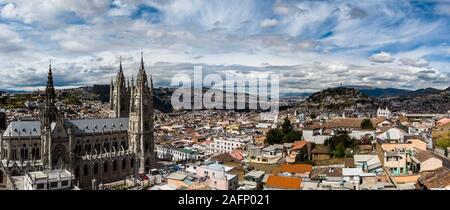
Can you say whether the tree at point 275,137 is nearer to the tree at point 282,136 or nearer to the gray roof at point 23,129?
the tree at point 282,136

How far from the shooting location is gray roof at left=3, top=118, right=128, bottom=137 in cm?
2108

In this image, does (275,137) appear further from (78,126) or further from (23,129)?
(23,129)

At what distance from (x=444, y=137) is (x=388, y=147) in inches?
346

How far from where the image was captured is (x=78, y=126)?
23.4m

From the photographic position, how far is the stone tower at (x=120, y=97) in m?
27.5

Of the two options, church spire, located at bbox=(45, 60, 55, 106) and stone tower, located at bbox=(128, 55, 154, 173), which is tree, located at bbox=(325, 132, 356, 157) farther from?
church spire, located at bbox=(45, 60, 55, 106)

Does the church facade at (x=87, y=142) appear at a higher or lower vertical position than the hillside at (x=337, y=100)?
lower

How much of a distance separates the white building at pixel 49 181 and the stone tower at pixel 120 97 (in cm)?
1027

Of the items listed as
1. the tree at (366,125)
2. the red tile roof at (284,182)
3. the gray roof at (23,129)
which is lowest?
the red tile roof at (284,182)

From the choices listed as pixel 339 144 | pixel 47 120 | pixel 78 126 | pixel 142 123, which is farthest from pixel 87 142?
pixel 339 144

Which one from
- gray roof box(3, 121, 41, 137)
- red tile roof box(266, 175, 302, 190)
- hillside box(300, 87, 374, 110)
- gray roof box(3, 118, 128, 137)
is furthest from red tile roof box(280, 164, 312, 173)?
hillside box(300, 87, 374, 110)

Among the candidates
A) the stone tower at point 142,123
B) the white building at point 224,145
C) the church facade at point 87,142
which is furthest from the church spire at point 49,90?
the white building at point 224,145

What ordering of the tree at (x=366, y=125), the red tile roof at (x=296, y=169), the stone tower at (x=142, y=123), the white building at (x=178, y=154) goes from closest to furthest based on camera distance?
the red tile roof at (x=296, y=169)
the stone tower at (x=142, y=123)
the white building at (x=178, y=154)
the tree at (x=366, y=125)

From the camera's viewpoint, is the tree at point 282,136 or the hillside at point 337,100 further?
the hillside at point 337,100
